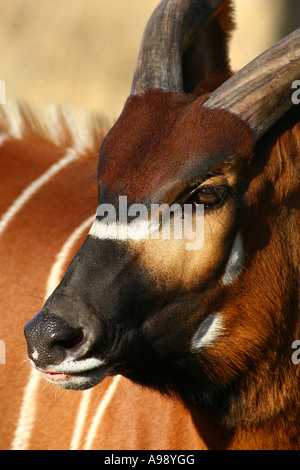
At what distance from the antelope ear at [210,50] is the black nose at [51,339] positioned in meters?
1.50

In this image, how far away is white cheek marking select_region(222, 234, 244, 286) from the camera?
9.11ft

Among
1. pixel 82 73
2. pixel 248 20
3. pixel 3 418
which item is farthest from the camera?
pixel 82 73

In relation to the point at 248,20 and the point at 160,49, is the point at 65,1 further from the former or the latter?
the point at 160,49

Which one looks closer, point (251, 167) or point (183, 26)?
point (251, 167)

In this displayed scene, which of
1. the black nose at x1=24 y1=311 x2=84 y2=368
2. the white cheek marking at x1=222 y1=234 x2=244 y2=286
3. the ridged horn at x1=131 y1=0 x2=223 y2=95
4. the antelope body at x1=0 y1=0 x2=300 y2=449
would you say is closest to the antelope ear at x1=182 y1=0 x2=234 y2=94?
the ridged horn at x1=131 y1=0 x2=223 y2=95

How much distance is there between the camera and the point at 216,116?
9.00ft

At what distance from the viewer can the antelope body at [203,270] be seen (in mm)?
2631

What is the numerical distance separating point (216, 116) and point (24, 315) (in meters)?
1.82

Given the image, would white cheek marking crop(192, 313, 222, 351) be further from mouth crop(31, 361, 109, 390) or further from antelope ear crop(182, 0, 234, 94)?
antelope ear crop(182, 0, 234, 94)

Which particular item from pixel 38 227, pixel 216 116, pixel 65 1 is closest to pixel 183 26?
pixel 216 116

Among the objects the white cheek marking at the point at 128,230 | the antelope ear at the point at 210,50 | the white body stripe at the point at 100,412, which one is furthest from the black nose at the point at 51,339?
the antelope ear at the point at 210,50

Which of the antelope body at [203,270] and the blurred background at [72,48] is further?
the blurred background at [72,48]

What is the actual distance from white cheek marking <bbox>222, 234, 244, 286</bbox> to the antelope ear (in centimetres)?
103

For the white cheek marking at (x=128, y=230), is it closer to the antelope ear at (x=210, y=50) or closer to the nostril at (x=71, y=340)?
the nostril at (x=71, y=340)
